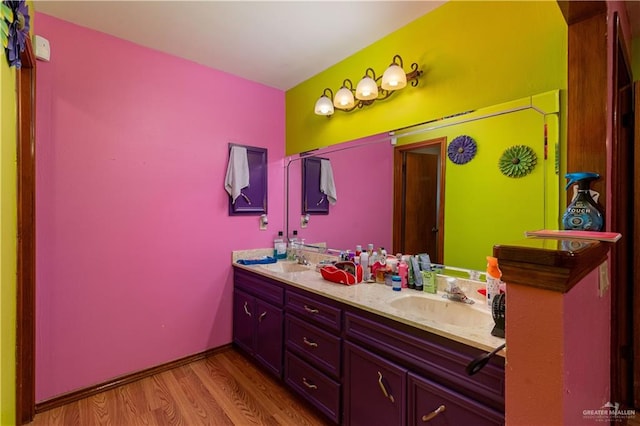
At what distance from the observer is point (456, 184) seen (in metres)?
1.74

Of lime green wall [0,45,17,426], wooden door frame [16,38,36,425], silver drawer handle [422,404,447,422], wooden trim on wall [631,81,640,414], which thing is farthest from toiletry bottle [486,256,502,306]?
wooden door frame [16,38,36,425]

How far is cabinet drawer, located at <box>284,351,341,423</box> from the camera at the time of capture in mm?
1682

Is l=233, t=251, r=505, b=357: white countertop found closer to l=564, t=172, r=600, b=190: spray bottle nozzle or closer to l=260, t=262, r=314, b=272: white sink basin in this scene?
l=260, t=262, r=314, b=272: white sink basin

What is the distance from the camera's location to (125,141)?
2.15 m

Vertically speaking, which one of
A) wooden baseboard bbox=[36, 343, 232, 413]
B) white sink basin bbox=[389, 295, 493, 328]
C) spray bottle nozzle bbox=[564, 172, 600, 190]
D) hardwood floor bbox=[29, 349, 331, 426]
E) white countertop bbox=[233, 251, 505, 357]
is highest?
spray bottle nozzle bbox=[564, 172, 600, 190]

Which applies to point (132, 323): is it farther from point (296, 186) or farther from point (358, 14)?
point (358, 14)

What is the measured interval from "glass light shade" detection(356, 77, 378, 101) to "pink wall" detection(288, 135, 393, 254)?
0.28 m

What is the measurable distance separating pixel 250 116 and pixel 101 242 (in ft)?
5.13

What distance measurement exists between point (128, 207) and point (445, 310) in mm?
2205

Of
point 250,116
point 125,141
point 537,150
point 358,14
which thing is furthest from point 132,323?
point 537,150

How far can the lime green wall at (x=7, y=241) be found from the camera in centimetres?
128

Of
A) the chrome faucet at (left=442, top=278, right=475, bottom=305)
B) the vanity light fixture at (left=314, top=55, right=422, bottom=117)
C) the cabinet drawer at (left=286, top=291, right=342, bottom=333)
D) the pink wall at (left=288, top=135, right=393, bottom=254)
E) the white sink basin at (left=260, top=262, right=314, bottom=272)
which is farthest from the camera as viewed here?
the white sink basin at (left=260, top=262, right=314, bottom=272)

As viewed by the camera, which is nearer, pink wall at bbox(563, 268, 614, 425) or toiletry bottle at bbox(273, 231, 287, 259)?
pink wall at bbox(563, 268, 614, 425)

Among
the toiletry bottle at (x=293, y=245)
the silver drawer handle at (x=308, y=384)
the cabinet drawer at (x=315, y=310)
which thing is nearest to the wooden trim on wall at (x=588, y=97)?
the cabinet drawer at (x=315, y=310)
